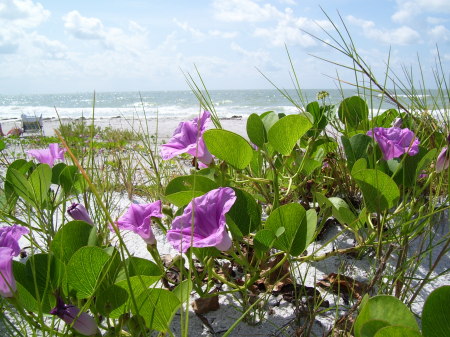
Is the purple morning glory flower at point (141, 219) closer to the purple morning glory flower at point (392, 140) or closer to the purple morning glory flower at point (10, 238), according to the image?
the purple morning glory flower at point (10, 238)

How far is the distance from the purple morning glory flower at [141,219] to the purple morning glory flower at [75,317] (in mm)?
218

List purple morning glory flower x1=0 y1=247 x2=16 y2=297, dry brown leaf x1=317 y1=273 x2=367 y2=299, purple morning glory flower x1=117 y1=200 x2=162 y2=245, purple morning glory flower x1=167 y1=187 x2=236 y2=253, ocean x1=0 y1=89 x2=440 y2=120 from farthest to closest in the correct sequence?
1. ocean x1=0 y1=89 x2=440 y2=120
2. dry brown leaf x1=317 y1=273 x2=367 y2=299
3. purple morning glory flower x1=117 y1=200 x2=162 y2=245
4. purple morning glory flower x1=167 y1=187 x2=236 y2=253
5. purple morning glory flower x1=0 y1=247 x2=16 y2=297

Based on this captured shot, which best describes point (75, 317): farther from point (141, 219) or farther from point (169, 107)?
point (169, 107)

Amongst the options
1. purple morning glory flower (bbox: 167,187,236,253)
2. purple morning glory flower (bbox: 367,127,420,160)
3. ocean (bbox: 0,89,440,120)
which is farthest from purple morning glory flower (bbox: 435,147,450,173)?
ocean (bbox: 0,89,440,120)

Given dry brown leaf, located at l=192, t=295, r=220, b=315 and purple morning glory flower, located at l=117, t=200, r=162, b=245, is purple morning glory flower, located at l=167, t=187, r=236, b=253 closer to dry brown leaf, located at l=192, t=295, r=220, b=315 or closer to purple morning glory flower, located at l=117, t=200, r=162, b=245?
purple morning glory flower, located at l=117, t=200, r=162, b=245

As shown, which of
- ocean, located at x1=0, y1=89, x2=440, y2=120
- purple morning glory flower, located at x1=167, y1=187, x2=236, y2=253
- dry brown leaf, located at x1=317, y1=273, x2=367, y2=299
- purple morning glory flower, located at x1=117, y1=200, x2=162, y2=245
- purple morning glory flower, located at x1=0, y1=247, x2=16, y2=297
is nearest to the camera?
purple morning glory flower, located at x1=0, y1=247, x2=16, y2=297

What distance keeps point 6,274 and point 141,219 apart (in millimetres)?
301

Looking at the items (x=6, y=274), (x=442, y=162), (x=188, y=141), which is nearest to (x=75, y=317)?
(x=6, y=274)

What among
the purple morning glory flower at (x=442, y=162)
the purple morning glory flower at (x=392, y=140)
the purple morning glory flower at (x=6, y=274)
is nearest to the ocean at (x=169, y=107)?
the purple morning glory flower at (x=392, y=140)

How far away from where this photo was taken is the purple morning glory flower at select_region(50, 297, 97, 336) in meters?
0.60

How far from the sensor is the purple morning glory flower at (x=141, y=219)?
32.9 inches

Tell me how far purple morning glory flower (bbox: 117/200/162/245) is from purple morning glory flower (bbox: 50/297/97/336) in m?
0.22

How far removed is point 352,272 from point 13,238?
0.78 meters

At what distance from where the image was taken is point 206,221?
2.48 ft
